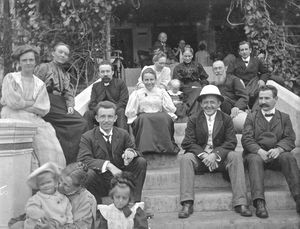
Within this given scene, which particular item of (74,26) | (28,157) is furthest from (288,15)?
(28,157)

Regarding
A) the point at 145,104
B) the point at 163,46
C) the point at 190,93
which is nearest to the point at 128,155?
the point at 145,104

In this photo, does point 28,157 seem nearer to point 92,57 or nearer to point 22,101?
point 22,101

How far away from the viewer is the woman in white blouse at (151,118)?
567 cm

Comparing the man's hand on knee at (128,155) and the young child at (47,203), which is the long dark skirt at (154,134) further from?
the young child at (47,203)

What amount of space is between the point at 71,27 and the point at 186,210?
562 centimetres

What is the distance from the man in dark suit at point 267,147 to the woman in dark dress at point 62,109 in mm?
1884

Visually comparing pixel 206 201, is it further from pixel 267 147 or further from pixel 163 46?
pixel 163 46

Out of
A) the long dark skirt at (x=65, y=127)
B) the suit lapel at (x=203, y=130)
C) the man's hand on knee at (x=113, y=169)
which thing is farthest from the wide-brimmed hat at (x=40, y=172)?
the suit lapel at (x=203, y=130)

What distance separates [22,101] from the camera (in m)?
4.63

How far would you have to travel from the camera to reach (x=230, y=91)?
22.4 ft

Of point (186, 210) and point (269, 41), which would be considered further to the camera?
point (269, 41)

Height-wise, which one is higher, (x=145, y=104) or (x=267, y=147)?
(x=145, y=104)

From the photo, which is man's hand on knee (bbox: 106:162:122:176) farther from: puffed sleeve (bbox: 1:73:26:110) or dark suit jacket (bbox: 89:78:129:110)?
dark suit jacket (bbox: 89:78:129:110)

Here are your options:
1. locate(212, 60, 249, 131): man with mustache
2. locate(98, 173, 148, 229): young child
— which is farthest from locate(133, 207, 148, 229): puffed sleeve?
locate(212, 60, 249, 131): man with mustache
